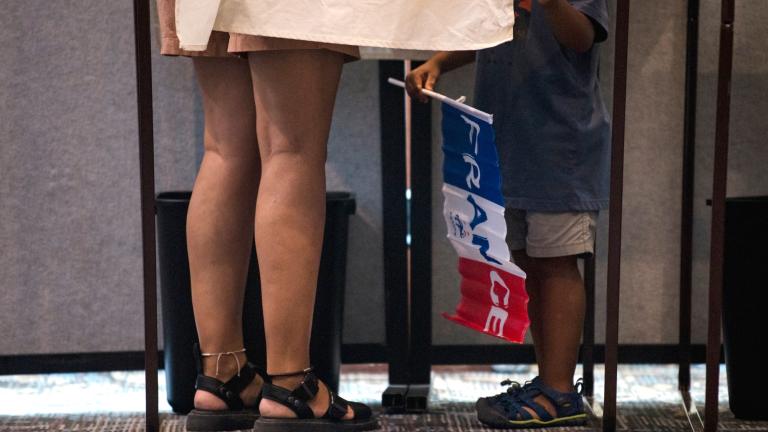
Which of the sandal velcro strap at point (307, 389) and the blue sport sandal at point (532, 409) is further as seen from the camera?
the blue sport sandal at point (532, 409)

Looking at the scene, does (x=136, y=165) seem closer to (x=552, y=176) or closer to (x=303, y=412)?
(x=303, y=412)

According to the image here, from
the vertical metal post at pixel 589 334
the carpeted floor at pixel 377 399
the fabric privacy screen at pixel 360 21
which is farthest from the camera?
the vertical metal post at pixel 589 334

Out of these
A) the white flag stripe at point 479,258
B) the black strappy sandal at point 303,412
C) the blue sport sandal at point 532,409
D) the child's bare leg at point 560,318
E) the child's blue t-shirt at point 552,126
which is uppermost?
the child's blue t-shirt at point 552,126

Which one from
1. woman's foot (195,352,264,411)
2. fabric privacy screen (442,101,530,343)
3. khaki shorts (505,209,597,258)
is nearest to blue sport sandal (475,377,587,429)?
fabric privacy screen (442,101,530,343)

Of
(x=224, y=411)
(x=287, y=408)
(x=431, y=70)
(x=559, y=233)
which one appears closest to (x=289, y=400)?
(x=287, y=408)

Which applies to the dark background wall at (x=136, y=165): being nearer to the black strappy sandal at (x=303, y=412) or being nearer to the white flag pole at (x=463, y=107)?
the white flag pole at (x=463, y=107)

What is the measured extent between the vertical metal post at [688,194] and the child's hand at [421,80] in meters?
0.58

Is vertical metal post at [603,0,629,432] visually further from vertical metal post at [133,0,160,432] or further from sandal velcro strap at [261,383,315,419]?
vertical metal post at [133,0,160,432]

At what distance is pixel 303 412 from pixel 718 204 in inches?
27.4

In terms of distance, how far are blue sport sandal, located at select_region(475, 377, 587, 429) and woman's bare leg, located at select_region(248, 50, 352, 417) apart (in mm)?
312

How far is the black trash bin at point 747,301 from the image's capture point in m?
1.65

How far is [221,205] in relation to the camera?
1531mm

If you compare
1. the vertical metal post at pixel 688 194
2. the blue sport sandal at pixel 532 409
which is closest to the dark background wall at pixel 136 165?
the vertical metal post at pixel 688 194

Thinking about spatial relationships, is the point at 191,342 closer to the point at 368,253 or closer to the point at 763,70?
the point at 368,253
